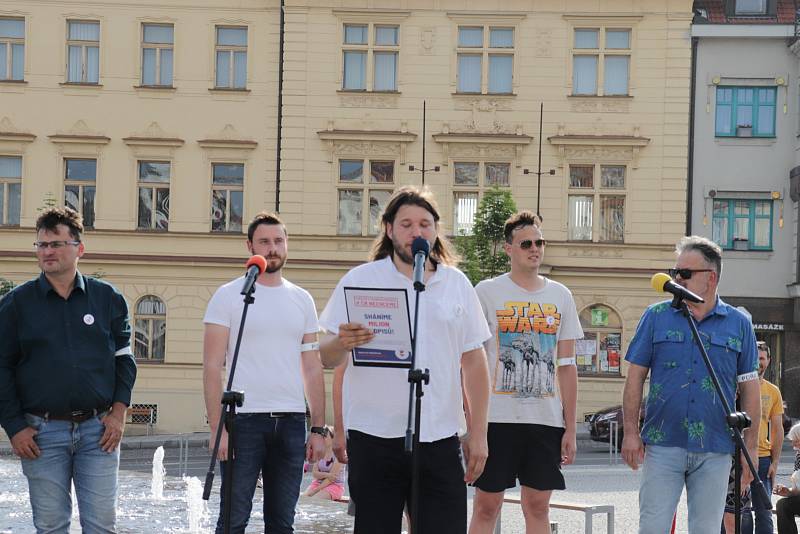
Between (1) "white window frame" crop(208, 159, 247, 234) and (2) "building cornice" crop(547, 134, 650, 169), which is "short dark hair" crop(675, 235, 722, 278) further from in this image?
(1) "white window frame" crop(208, 159, 247, 234)

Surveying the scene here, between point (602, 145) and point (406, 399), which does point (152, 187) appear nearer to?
point (602, 145)

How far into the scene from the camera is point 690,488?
7.93 meters

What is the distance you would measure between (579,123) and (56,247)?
3142 cm

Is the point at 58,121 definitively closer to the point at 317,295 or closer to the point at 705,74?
the point at 317,295

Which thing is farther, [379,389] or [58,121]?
[58,121]

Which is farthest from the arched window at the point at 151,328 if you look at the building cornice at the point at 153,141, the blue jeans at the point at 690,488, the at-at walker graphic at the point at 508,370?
the blue jeans at the point at 690,488

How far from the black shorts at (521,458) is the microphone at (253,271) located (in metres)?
2.02

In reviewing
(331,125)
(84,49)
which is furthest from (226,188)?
(84,49)

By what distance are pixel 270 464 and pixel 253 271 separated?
126 cm

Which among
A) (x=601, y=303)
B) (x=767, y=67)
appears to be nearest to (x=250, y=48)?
(x=601, y=303)

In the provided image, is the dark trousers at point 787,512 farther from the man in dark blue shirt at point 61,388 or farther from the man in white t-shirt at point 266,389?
the man in dark blue shirt at point 61,388

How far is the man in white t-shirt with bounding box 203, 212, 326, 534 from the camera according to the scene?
8000 mm

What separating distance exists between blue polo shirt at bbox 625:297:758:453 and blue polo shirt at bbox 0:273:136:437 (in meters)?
3.05

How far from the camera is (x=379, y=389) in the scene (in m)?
6.39
